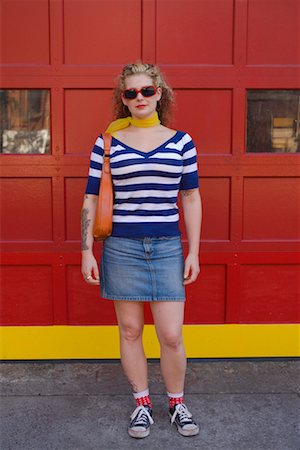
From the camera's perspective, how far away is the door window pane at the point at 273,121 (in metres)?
3.36

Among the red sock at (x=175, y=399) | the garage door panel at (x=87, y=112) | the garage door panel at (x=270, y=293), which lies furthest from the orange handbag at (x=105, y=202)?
the garage door panel at (x=270, y=293)

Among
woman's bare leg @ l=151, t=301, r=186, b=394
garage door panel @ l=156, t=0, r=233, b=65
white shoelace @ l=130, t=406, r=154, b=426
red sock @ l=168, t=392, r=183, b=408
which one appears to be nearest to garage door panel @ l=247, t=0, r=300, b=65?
garage door panel @ l=156, t=0, r=233, b=65

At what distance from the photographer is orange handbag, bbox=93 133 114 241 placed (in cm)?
250

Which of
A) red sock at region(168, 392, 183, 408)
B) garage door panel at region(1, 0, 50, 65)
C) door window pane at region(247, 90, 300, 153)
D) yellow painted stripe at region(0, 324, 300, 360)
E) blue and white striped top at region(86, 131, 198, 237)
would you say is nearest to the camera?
blue and white striped top at region(86, 131, 198, 237)

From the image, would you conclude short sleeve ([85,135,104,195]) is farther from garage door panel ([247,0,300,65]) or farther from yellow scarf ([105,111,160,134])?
garage door panel ([247,0,300,65])

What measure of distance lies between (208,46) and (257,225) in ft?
3.80

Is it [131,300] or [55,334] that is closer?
[131,300]

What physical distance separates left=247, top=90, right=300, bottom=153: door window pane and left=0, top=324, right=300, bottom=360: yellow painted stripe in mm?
1165

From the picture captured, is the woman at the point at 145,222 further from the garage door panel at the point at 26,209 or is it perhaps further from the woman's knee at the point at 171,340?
the garage door panel at the point at 26,209

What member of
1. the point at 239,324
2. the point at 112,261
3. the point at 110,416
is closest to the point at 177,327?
the point at 112,261

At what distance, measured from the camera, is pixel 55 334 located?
3469 millimetres

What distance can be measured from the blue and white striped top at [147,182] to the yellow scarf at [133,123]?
78 mm

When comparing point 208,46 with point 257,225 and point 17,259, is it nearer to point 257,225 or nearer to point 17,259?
point 257,225

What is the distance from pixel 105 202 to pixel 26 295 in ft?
4.13
